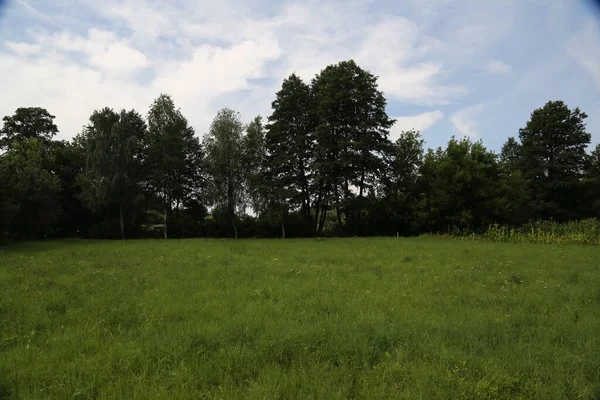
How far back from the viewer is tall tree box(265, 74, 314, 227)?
1538 inches

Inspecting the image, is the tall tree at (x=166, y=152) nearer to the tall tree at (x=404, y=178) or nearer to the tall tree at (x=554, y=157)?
the tall tree at (x=404, y=178)

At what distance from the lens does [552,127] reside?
153 ft

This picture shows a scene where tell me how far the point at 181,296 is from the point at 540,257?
16.3m

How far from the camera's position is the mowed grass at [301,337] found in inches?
176

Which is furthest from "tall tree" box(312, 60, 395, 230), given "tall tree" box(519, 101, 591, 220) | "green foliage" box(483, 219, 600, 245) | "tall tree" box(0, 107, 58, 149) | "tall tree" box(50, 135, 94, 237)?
"tall tree" box(0, 107, 58, 149)

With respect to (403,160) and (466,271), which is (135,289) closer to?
(466,271)

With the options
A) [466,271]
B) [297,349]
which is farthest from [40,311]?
[466,271]

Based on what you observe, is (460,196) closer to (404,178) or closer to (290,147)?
(404,178)

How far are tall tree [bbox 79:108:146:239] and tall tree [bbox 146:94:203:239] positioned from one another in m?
2.28

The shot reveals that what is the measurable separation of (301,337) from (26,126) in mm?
55450

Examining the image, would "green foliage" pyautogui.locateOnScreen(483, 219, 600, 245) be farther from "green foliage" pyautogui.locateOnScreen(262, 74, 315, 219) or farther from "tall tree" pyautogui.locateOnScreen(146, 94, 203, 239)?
"tall tree" pyautogui.locateOnScreen(146, 94, 203, 239)

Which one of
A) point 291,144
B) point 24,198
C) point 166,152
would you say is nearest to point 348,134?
point 291,144

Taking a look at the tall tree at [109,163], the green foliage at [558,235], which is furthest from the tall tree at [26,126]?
the green foliage at [558,235]

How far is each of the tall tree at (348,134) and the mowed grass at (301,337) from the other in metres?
27.2
